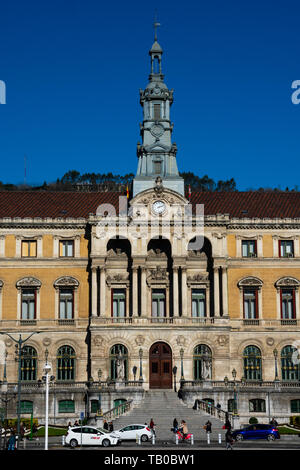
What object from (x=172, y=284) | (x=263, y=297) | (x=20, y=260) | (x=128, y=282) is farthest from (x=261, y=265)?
(x=20, y=260)

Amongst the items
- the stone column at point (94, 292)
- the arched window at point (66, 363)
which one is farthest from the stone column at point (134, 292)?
the arched window at point (66, 363)

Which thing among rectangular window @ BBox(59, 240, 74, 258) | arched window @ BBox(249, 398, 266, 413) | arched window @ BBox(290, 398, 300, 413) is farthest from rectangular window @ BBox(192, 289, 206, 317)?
rectangular window @ BBox(59, 240, 74, 258)

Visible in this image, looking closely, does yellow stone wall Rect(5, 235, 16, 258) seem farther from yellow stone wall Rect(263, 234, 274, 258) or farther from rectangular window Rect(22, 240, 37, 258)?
yellow stone wall Rect(263, 234, 274, 258)

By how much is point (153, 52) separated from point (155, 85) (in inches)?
152

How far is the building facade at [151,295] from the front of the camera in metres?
61.7

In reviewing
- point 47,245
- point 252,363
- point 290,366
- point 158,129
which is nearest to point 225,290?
point 252,363

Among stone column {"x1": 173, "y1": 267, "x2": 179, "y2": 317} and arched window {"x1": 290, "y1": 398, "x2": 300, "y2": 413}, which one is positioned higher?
stone column {"x1": 173, "y1": 267, "x2": 179, "y2": 317}

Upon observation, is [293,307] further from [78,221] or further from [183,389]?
[78,221]

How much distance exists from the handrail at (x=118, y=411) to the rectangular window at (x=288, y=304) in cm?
1762

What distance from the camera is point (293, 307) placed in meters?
64.2

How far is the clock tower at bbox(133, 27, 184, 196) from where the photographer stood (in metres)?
66.9

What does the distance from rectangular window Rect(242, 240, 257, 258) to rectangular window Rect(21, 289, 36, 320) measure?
20064mm

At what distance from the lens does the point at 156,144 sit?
223 feet

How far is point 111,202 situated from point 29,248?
32.4 feet
